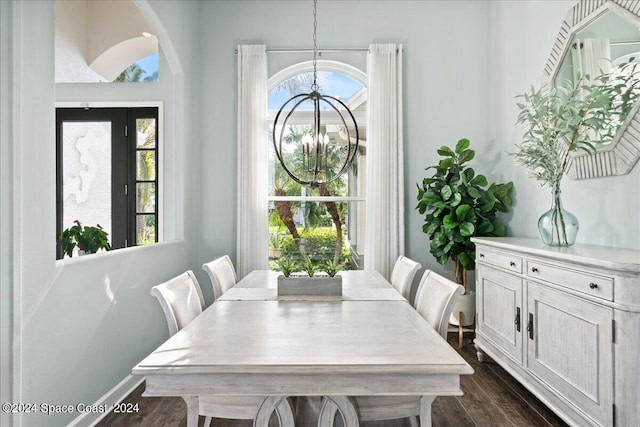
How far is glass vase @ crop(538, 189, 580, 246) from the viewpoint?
2631mm

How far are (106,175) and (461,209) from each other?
3434mm

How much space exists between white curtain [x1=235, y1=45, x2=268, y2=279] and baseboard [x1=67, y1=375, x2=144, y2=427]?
1.56 metres

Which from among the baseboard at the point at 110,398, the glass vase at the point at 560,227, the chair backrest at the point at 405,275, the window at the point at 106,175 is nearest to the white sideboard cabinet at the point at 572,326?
the glass vase at the point at 560,227

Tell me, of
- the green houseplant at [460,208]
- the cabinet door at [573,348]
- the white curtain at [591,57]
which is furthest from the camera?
the green houseplant at [460,208]

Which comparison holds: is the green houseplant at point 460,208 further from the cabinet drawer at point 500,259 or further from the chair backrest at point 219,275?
the chair backrest at point 219,275

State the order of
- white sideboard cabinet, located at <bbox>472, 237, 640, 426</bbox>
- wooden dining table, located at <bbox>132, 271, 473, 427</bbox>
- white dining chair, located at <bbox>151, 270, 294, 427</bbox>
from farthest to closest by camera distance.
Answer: white sideboard cabinet, located at <bbox>472, 237, 640, 426</bbox>
white dining chair, located at <bbox>151, 270, 294, 427</bbox>
wooden dining table, located at <bbox>132, 271, 473, 427</bbox>

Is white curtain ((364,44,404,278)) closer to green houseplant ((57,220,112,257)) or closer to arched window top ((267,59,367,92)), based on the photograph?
arched window top ((267,59,367,92))

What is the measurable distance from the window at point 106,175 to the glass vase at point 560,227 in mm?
3428

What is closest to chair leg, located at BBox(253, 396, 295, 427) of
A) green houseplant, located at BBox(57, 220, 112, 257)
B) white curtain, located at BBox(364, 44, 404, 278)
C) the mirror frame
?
green houseplant, located at BBox(57, 220, 112, 257)

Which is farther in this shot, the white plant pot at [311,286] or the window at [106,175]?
the window at [106,175]

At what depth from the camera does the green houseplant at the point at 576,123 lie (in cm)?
244

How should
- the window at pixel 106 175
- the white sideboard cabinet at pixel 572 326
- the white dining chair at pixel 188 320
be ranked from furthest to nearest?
the window at pixel 106 175 → the white sideboard cabinet at pixel 572 326 → the white dining chair at pixel 188 320

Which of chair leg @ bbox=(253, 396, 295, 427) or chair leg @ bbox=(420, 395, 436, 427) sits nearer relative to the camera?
chair leg @ bbox=(253, 396, 295, 427)

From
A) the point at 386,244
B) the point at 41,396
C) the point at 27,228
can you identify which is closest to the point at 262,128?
the point at 386,244
